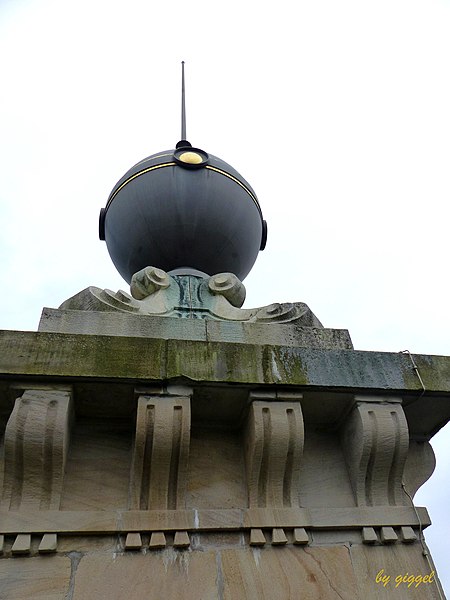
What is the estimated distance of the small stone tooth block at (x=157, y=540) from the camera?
2.76 metres

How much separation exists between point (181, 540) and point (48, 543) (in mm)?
701

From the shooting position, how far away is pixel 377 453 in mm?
3174

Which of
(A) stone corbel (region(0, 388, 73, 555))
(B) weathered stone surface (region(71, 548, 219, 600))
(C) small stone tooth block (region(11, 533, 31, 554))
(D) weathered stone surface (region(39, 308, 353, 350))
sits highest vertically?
(D) weathered stone surface (region(39, 308, 353, 350))

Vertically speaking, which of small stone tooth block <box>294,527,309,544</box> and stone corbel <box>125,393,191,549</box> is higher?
stone corbel <box>125,393,191,549</box>

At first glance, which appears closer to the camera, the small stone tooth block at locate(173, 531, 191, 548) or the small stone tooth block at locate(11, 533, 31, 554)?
the small stone tooth block at locate(11, 533, 31, 554)

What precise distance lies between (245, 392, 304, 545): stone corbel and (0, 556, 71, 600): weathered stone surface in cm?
110

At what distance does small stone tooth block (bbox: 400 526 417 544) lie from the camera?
304 cm

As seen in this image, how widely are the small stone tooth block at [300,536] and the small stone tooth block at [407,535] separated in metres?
0.61

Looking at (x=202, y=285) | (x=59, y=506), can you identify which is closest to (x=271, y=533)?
(x=59, y=506)

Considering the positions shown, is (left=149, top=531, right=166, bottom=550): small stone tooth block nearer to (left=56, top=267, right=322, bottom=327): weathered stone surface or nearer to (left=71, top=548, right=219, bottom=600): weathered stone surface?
(left=71, top=548, right=219, bottom=600): weathered stone surface

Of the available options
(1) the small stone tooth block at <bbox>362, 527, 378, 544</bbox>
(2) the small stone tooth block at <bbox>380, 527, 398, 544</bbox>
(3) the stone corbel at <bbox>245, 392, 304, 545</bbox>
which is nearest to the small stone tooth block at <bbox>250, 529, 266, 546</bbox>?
(3) the stone corbel at <bbox>245, 392, 304, 545</bbox>

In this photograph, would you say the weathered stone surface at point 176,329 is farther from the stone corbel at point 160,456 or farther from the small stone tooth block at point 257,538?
the small stone tooth block at point 257,538

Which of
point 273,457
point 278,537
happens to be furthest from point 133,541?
point 273,457

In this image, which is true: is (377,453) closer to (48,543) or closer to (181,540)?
(181,540)
